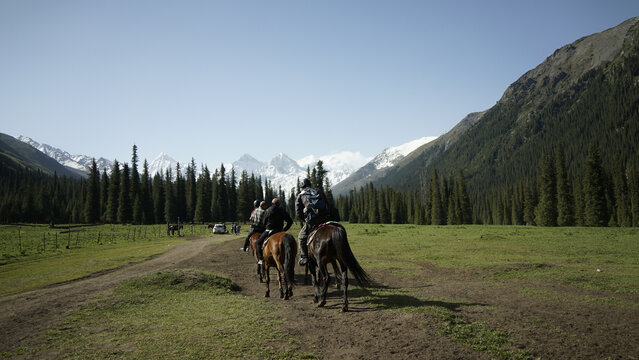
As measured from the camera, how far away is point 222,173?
112750 mm

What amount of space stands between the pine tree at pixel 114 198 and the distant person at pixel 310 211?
9756cm

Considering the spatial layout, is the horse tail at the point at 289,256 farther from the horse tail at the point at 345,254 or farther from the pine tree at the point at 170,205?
the pine tree at the point at 170,205

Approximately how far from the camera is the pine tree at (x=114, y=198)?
9062 centimetres

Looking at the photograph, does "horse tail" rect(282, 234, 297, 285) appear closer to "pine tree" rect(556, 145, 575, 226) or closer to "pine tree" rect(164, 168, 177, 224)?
"pine tree" rect(556, 145, 575, 226)

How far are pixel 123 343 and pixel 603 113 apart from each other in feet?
861

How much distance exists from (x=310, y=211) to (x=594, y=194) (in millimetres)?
69509

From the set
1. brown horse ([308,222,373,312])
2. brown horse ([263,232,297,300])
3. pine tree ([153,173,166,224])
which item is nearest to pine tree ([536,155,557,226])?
brown horse ([308,222,373,312])

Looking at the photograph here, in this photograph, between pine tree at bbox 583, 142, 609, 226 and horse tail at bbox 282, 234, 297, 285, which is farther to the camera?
pine tree at bbox 583, 142, 609, 226

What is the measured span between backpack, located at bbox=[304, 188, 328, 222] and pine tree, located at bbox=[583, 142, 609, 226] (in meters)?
69.0

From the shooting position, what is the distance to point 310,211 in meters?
12.2

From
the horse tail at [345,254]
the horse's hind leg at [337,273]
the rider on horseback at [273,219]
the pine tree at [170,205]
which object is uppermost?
the pine tree at [170,205]

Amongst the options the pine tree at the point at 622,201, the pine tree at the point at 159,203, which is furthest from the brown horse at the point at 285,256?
the pine tree at the point at 159,203

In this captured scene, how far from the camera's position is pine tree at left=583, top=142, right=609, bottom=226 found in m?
58.4

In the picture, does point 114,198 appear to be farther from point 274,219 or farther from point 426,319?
point 426,319
